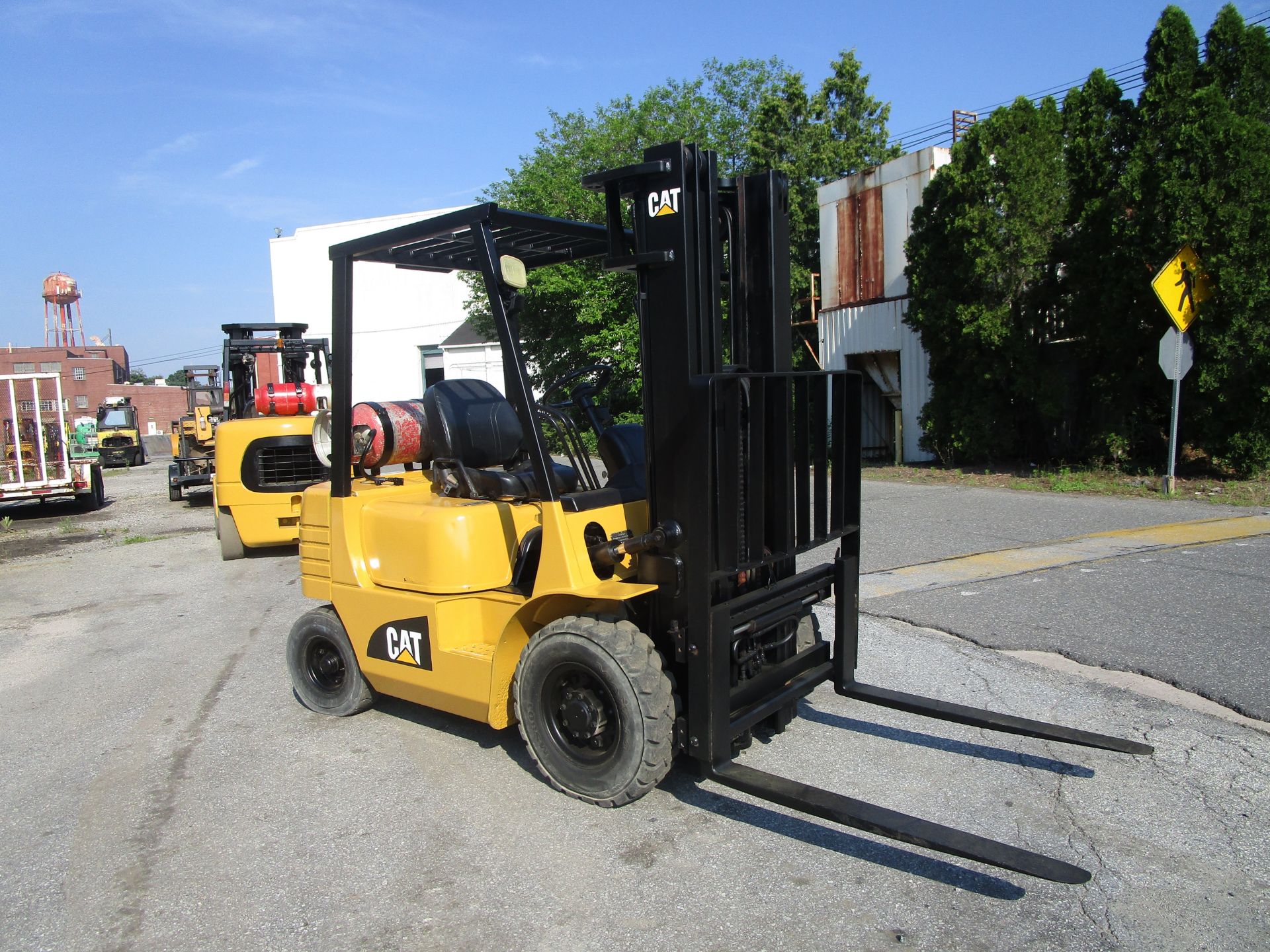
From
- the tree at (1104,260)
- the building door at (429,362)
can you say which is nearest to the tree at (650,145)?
the tree at (1104,260)

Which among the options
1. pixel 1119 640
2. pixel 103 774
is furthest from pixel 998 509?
pixel 103 774

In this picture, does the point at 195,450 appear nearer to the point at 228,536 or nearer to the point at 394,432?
the point at 228,536

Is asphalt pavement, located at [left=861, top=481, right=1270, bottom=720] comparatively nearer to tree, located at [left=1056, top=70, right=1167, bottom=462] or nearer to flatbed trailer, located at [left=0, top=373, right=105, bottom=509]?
tree, located at [left=1056, top=70, right=1167, bottom=462]

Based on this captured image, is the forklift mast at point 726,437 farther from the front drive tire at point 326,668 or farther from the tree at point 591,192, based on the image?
the tree at point 591,192

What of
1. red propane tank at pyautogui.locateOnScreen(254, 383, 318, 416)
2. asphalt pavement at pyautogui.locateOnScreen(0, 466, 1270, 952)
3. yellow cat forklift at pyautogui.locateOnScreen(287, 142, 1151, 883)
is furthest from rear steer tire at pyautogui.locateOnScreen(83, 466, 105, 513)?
yellow cat forklift at pyautogui.locateOnScreen(287, 142, 1151, 883)

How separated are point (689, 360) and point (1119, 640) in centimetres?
426

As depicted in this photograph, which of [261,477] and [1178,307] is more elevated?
[1178,307]

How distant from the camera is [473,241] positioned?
4438 mm

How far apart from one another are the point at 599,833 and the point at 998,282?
15.2 m

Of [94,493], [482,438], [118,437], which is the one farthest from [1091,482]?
[118,437]

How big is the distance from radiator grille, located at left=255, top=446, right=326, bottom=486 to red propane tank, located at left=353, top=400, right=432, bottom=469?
18.7 ft

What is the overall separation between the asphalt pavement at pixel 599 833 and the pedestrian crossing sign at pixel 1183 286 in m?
9.37

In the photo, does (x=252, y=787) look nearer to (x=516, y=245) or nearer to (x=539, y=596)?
(x=539, y=596)

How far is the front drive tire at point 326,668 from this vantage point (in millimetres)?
5133
